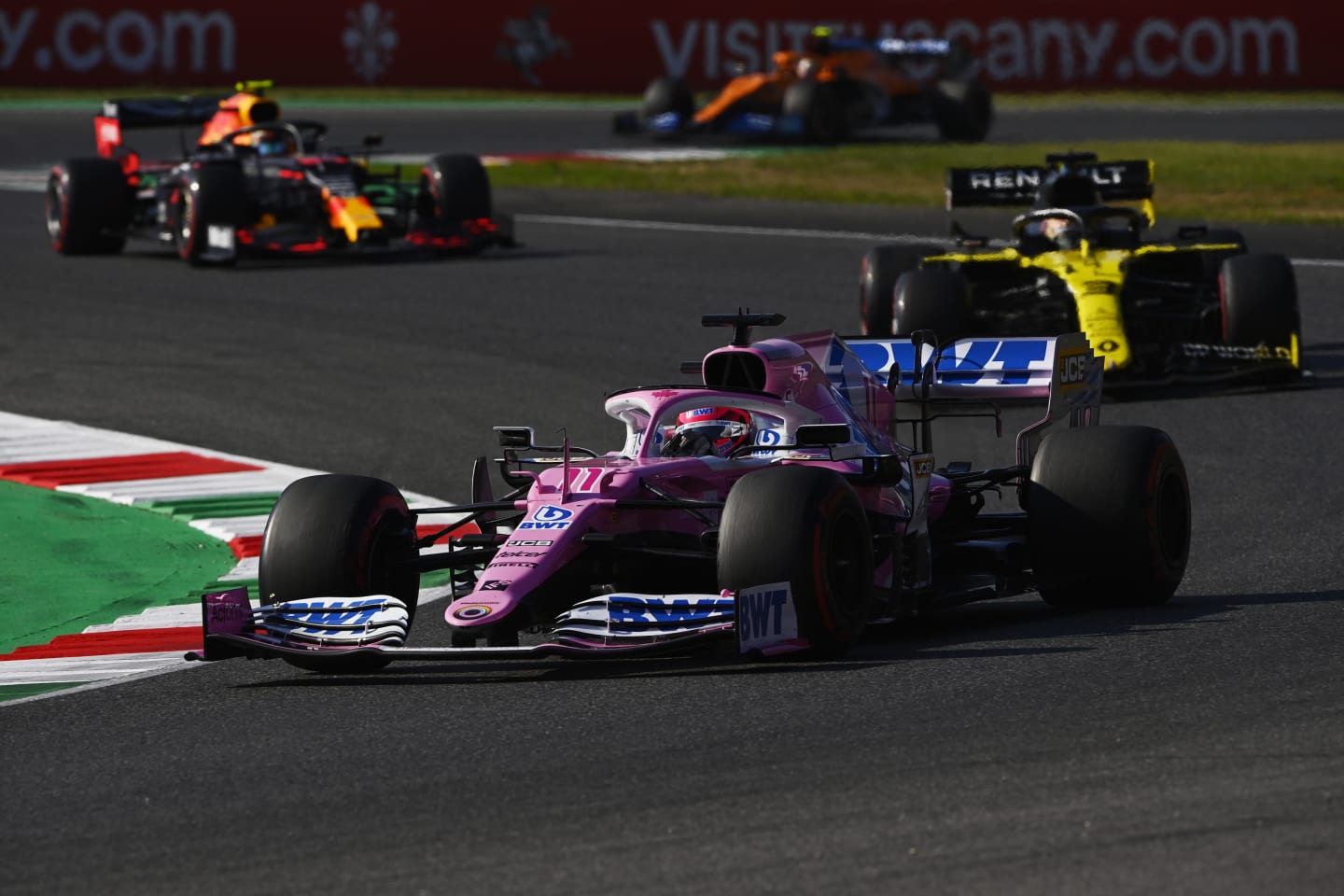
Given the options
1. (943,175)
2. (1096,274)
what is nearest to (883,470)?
(1096,274)

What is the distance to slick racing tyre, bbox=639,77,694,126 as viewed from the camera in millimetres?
40562

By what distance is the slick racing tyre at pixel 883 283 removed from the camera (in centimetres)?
1805

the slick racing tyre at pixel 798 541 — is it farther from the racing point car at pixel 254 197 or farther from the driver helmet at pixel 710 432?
the racing point car at pixel 254 197

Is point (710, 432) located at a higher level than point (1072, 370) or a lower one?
lower

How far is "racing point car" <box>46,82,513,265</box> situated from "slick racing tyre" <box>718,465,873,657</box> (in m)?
15.4

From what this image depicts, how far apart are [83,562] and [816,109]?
2851cm

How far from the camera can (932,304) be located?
16.6m

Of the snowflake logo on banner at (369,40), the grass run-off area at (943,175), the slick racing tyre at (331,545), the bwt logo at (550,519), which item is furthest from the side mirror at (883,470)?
the snowflake logo on banner at (369,40)

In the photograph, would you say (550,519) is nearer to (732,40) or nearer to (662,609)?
(662,609)

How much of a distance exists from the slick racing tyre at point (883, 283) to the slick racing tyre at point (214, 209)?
7435 millimetres

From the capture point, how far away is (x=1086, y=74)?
4975cm

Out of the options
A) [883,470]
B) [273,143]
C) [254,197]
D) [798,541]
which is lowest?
[798,541]

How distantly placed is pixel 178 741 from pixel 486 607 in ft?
3.98

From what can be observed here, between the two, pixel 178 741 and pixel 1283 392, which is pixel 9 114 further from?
pixel 178 741
